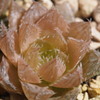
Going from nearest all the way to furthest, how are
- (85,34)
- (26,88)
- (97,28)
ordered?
1. (26,88)
2. (85,34)
3. (97,28)

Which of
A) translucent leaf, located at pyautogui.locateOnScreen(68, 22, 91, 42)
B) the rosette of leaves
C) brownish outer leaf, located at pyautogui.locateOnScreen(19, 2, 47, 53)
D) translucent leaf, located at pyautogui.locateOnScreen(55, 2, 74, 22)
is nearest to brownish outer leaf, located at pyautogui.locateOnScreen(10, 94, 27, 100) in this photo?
the rosette of leaves

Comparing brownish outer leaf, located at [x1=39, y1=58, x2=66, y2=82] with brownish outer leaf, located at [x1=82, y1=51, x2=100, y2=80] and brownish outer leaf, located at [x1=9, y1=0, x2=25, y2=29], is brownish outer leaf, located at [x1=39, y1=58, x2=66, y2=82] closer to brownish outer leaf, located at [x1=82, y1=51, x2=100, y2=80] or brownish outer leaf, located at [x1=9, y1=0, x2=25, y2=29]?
brownish outer leaf, located at [x1=82, y1=51, x2=100, y2=80]

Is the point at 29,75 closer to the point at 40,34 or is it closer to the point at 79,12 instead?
the point at 40,34

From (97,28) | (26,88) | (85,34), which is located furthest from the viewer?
(97,28)

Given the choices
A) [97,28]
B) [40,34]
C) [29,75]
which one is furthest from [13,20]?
[97,28]

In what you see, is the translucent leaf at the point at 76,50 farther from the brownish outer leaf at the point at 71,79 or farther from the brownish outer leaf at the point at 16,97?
the brownish outer leaf at the point at 16,97

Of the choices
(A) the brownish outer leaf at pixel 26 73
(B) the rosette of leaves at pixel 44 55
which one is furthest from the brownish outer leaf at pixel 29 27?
(A) the brownish outer leaf at pixel 26 73
